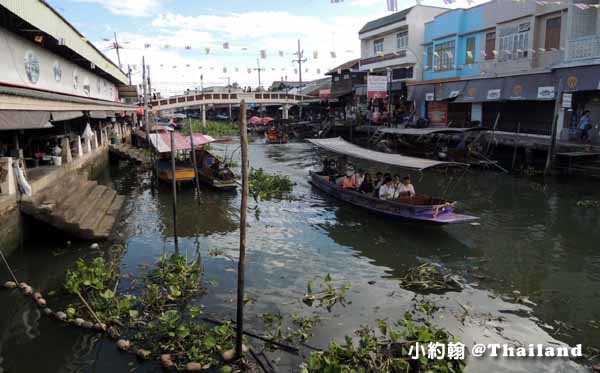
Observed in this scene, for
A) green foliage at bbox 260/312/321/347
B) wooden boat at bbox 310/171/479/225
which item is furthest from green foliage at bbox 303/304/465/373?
wooden boat at bbox 310/171/479/225

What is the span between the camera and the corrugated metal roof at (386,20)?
38312mm

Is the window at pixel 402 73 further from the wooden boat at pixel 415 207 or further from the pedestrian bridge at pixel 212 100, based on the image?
the wooden boat at pixel 415 207

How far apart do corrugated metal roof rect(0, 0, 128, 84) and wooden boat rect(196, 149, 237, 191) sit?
23.5ft

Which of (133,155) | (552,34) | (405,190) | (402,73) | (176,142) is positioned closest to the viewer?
(405,190)

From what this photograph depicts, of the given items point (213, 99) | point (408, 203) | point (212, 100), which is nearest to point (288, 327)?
point (408, 203)

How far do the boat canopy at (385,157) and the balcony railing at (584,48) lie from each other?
11.6 m

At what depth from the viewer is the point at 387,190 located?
13938mm

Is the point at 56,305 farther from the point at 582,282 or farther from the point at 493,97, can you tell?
the point at 493,97

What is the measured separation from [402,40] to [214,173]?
2706 cm

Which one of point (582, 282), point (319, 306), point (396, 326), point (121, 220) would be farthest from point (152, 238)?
point (582, 282)

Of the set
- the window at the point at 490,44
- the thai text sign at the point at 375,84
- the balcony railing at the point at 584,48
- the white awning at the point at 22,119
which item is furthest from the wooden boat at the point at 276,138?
the white awning at the point at 22,119

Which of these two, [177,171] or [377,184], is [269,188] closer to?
[177,171]

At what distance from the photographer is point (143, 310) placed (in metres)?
7.89

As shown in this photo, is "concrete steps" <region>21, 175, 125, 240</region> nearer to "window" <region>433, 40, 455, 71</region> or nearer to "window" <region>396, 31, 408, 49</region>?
"window" <region>433, 40, 455, 71</region>
